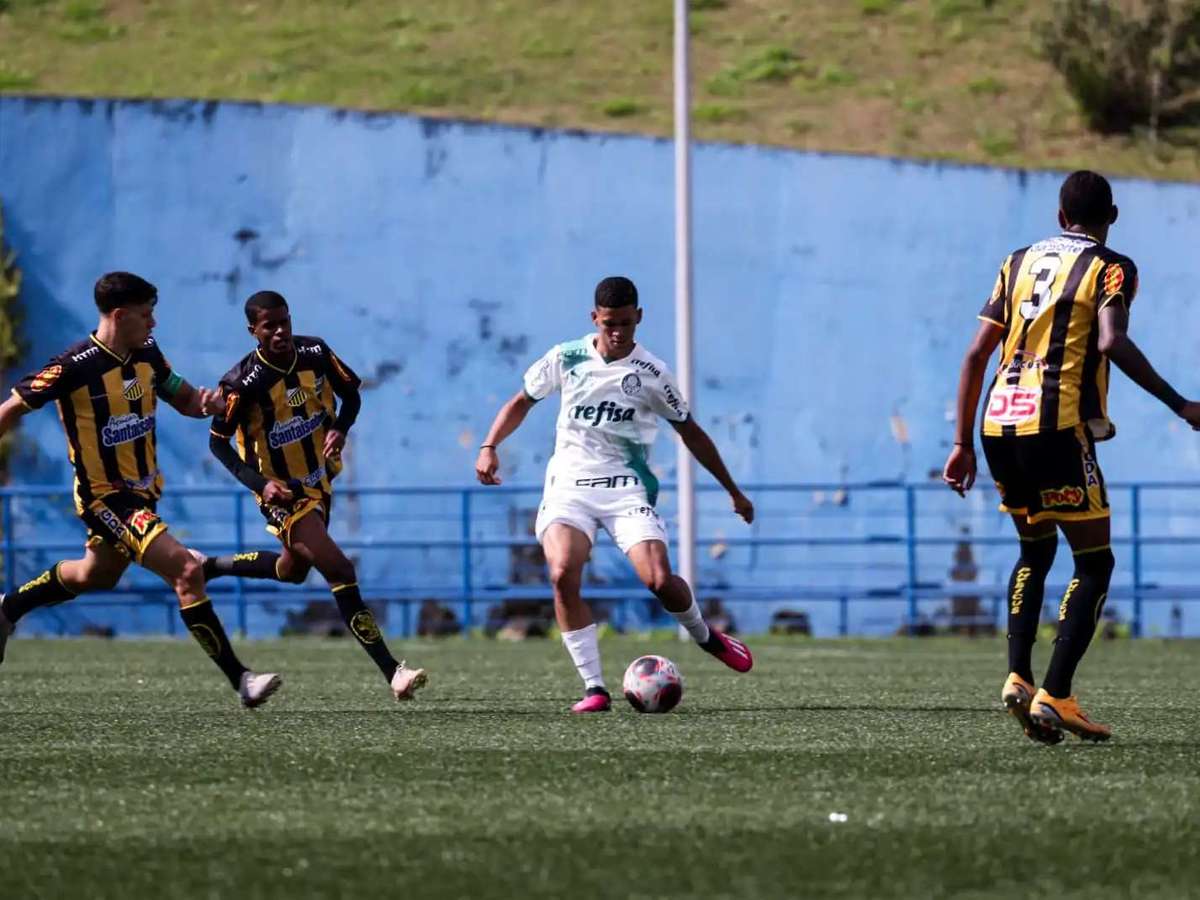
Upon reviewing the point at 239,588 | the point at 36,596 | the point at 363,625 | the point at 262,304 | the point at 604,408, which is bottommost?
the point at 239,588

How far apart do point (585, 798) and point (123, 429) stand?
158 inches

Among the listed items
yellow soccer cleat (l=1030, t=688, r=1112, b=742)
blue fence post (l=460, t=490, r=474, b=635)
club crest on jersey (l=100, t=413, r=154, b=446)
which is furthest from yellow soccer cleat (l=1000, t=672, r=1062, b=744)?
blue fence post (l=460, t=490, r=474, b=635)

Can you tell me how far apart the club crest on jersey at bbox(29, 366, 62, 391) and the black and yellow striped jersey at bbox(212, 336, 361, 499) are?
968 millimetres

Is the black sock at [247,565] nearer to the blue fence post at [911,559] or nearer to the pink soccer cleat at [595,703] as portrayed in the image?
the pink soccer cleat at [595,703]

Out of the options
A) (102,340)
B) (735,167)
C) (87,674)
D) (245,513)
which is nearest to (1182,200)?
(735,167)

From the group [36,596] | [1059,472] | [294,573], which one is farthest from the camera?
[294,573]

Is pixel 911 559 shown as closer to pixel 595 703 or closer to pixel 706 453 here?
pixel 706 453

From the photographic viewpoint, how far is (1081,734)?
741cm

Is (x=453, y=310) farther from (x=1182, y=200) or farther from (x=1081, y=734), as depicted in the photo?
(x=1081, y=734)

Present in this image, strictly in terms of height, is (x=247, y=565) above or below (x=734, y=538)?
above

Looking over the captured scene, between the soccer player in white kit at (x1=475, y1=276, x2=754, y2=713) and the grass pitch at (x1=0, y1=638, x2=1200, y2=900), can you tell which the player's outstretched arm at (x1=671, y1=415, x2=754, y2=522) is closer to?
the soccer player in white kit at (x1=475, y1=276, x2=754, y2=713)

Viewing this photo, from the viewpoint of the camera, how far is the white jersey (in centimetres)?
952

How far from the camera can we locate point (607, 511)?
9.53m

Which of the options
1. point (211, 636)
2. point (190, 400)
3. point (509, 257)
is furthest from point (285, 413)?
point (509, 257)
